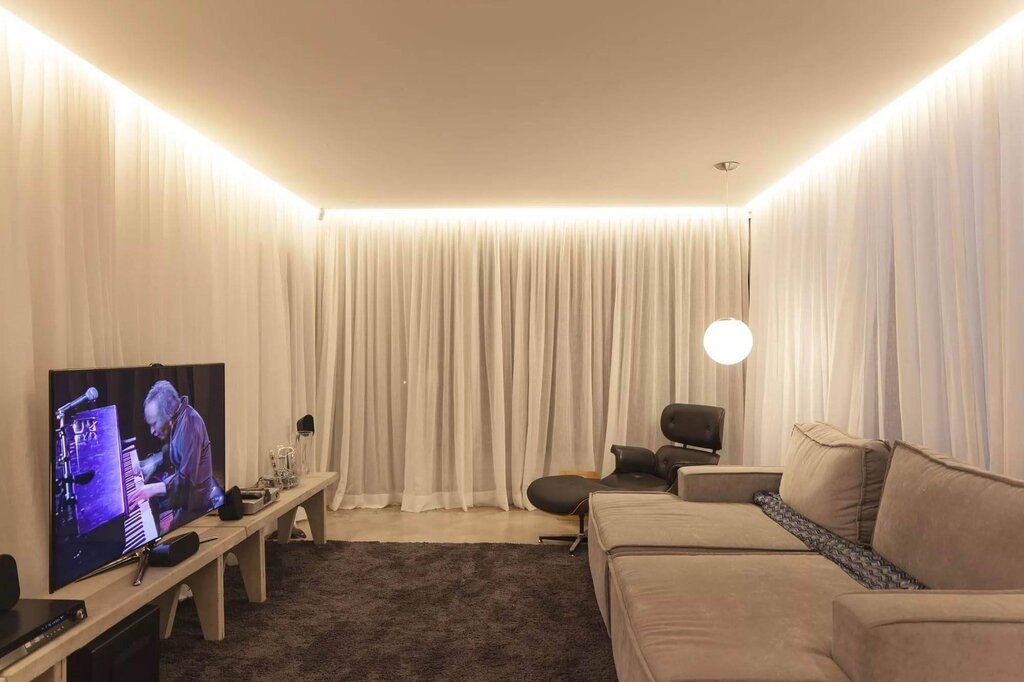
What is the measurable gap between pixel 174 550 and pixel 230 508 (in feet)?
2.16

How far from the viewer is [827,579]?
2.16 m

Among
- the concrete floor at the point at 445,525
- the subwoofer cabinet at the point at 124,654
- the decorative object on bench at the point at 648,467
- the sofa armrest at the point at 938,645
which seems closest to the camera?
the sofa armrest at the point at 938,645

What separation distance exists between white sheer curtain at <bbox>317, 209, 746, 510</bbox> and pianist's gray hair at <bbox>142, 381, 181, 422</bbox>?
2336 millimetres

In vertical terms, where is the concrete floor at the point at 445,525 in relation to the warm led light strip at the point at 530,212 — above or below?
below

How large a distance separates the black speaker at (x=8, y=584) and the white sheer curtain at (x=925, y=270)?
353 cm

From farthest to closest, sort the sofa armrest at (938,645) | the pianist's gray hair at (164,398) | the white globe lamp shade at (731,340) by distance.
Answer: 1. the white globe lamp shade at (731,340)
2. the pianist's gray hair at (164,398)
3. the sofa armrest at (938,645)

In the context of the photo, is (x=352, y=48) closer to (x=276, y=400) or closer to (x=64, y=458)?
(x=64, y=458)

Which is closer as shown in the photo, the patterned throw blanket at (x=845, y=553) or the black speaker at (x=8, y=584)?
the black speaker at (x=8, y=584)

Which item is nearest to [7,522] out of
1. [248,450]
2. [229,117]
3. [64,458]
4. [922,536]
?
[64,458]

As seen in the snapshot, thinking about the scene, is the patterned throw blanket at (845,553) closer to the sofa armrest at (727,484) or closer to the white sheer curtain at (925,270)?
the sofa armrest at (727,484)

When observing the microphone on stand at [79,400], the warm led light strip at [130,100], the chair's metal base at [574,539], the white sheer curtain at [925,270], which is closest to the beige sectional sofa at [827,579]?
the white sheer curtain at [925,270]

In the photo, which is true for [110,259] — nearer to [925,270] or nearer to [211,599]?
[211,599]

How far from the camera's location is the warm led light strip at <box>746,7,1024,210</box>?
88.7 inches

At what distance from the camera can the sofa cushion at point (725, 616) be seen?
1.58 m
